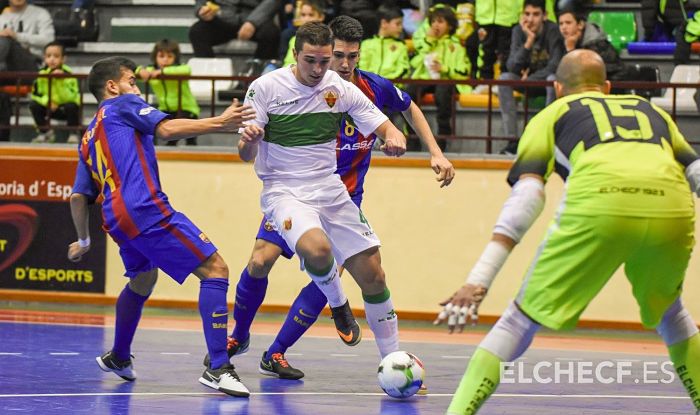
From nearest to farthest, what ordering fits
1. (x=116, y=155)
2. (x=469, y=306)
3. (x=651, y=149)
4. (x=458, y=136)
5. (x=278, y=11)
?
(x=469, y=306), (x=651, y=149), (x=116, y=155), (x=458, y=136), (x=278, y=11)

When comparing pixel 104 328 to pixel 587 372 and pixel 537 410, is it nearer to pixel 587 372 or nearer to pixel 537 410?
pixel 587 372

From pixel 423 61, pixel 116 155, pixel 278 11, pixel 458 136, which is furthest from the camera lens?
pixel 278 11

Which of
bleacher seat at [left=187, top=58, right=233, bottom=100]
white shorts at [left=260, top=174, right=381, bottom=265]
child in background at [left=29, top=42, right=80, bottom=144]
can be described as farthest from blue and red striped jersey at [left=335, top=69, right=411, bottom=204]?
bleacher seat at [left=187, top=58, right=233, bottom=100]

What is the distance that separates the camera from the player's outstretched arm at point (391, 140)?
8.72 meters

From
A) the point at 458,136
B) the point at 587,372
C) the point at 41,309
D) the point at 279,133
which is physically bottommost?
the point at 41,309

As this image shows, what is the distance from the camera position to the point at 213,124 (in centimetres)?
801

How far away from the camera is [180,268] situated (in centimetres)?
852

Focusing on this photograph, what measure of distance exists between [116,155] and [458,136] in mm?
6176

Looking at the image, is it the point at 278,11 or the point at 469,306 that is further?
the point at 278,11

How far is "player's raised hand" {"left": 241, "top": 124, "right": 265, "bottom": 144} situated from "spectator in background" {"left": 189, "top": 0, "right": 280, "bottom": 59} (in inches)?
347

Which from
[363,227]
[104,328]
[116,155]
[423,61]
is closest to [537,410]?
[363,227]

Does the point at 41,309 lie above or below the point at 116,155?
below

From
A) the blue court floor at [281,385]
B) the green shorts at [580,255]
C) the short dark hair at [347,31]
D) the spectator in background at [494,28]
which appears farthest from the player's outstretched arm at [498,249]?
the spectator in background at [494,28]

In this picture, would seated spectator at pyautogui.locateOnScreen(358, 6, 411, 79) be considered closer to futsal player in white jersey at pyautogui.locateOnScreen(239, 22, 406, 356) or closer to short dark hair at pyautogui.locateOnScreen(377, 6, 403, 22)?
short dark hair at pyautogui.locateOnScreen(377, 6, 403, 22)
